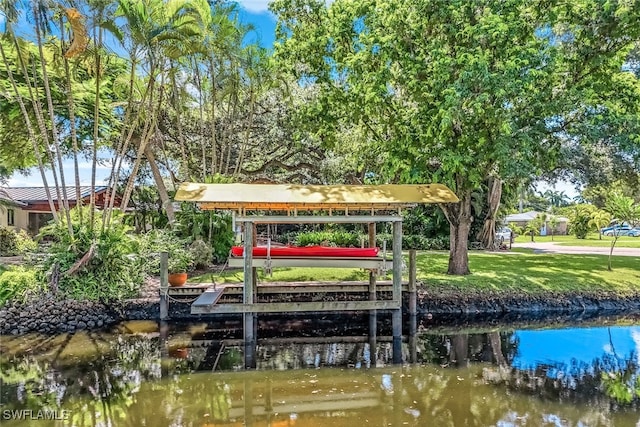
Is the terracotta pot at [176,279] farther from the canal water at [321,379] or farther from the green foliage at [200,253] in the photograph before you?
the green foliage at [200,253]

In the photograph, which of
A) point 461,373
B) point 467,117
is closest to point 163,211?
point 467,117

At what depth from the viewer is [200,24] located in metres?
11.3

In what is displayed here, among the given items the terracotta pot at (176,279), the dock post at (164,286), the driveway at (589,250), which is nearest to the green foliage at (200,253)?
the terracotta pot at (176,279)

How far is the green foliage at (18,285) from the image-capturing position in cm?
1085

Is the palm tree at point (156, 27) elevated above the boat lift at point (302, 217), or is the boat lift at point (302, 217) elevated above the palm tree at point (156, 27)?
the palm tree at point (156, 27)

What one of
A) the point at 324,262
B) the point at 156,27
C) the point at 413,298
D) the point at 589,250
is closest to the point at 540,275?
the point at 413,298

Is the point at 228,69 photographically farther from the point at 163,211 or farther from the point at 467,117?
the point at 467,117

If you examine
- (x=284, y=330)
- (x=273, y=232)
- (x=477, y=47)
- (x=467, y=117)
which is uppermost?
(x=477, y=47)

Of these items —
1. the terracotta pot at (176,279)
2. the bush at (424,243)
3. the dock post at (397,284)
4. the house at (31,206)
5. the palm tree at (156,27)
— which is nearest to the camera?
the dock post at (397,284)

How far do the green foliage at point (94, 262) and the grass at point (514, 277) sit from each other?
219 centimetres

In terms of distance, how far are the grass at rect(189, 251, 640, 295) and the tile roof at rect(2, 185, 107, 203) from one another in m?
15.4

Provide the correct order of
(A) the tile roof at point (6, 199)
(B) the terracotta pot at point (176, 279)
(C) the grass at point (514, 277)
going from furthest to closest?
(A) the tile roof at point (6, 199) → (C) the grass at point (514, 277) → (B) the terracotta pot at point (176, 279)

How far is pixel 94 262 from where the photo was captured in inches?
456

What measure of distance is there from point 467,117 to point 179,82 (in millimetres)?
9949
